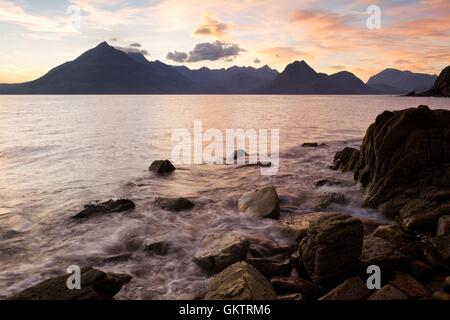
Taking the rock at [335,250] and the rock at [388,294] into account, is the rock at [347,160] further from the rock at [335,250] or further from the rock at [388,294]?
the rock at [388,294]

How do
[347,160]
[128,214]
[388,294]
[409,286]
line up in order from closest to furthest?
[388,294], [409,286], [128,214], [347,160]

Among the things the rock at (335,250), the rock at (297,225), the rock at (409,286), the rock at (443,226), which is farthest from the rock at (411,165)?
the rock at (335,250)

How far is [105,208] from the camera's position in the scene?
53.2ft

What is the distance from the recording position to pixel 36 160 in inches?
1218

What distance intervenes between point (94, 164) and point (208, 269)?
21.2 metres

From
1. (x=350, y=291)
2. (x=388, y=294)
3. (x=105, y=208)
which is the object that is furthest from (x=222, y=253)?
(x=105, y=208)

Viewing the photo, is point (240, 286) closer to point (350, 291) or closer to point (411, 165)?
point (350, 291)

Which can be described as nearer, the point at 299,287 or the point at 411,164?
the point at 299,287

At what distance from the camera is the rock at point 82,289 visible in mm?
8070

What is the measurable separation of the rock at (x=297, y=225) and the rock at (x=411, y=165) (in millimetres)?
3275

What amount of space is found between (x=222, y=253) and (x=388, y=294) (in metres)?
4.57

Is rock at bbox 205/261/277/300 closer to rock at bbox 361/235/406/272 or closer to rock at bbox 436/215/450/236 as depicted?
rock at bbox 361/235/406/272

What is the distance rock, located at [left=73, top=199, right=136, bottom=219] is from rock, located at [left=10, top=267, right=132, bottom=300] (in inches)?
272
